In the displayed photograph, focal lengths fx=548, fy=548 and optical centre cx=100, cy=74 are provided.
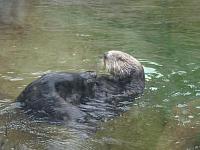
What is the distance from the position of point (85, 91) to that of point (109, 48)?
3148mm

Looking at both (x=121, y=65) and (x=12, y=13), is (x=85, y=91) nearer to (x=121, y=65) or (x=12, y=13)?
(x=121, y=65)

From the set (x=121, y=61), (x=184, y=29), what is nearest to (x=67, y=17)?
(x=184, y=29)

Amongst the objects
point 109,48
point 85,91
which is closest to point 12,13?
point 109,48

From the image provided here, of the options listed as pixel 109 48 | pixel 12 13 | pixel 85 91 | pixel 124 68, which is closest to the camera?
pixel 85 91

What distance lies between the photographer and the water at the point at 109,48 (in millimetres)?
5305

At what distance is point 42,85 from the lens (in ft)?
18.2

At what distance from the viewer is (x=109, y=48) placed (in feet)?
30.5

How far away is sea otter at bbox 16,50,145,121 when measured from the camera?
18.0 feet

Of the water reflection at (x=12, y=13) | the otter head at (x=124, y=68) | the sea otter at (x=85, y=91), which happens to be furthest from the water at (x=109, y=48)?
the otter head at (x=124, y=68)

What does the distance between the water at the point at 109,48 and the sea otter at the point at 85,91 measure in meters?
0.15

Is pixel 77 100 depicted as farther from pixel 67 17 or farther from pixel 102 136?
pixel 67 17

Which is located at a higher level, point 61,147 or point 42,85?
point 42,85

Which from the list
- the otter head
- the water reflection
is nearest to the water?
the water reflection

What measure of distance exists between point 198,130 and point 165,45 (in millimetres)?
4139
